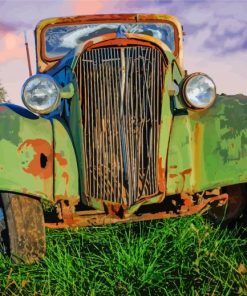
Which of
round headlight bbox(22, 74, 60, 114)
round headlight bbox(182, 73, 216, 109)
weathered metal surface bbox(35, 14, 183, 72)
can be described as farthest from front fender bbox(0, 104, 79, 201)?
weathered metal surface bbox(35, 14, 183, 72)

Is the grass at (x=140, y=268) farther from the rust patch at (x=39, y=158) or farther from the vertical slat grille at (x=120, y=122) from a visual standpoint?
the rust patch at (x=39, y=158)

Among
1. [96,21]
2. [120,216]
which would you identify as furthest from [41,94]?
[96,21]

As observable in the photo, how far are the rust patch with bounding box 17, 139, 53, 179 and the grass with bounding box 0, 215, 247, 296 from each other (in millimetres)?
536

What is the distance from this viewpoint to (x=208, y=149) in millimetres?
3285

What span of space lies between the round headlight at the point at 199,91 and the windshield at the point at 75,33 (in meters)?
1.74

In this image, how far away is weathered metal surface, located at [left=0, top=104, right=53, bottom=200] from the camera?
3.11 metres

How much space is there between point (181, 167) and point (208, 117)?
419 mm

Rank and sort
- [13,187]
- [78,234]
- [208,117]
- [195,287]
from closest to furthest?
[195,287]
[13,187]
[208,117]
[78,234]

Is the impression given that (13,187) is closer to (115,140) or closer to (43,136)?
(43,136)

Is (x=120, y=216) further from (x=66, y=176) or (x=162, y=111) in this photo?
(x=162, y=111)

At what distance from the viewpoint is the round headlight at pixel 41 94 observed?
317 centimetres

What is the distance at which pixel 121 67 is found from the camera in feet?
10.5

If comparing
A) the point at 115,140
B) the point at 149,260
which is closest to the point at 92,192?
the point at 115,140

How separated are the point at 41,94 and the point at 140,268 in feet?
4.20
